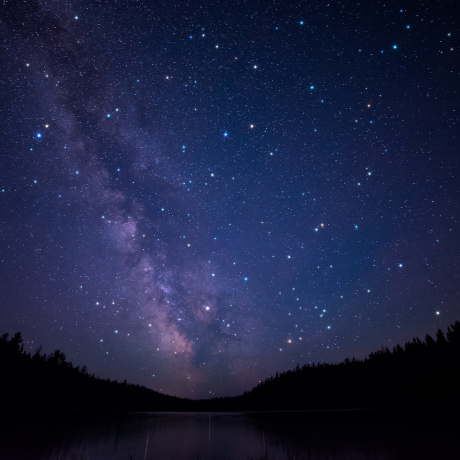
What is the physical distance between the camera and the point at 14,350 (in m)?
61.2

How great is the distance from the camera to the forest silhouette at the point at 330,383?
198 ft

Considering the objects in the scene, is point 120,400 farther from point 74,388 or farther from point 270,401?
point 270,401

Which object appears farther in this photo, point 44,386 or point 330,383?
point 330,383

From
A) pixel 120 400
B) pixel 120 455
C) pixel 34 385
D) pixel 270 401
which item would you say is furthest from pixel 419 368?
pixel 120 400

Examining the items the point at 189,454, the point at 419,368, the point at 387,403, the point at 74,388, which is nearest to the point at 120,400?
the point at 74,388

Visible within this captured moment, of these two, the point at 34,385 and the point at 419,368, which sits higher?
the point at 419,368

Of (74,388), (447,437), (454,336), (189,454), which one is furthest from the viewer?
(74,388)

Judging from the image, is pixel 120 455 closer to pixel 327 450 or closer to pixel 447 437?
pixel 327 450

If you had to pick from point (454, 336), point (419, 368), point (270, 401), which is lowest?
point (270, 401)

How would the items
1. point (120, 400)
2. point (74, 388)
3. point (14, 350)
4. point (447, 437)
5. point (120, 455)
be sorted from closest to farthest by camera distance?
point (120, 455)
point (447, 437)
point (14, 350)
point (74, 388)
point (120, 400)

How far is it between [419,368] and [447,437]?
64553 mm

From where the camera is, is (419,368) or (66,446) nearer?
(66,446)

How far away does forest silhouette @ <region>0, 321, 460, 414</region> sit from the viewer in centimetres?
6047

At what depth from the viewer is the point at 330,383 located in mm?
95875
